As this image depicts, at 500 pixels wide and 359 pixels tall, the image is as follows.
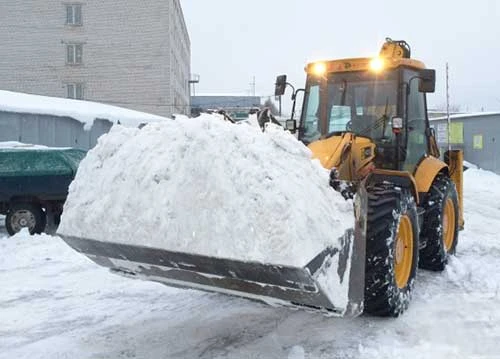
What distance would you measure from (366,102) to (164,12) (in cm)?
3540

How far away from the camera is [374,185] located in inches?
227

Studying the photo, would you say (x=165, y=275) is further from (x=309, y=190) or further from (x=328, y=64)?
(x=328, y=64)

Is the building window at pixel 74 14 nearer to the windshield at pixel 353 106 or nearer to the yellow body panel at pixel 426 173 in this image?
the windshield at pixel 353 106

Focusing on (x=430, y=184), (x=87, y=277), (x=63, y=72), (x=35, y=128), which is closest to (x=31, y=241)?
(x=87, y=277)

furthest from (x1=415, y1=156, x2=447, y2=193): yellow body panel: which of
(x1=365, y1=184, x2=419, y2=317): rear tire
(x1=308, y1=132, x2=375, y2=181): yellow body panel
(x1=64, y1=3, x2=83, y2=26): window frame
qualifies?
(x1=64, y1=3, x2=83, y2=26): window frame

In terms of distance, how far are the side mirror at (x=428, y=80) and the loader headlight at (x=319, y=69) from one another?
3.69 ft

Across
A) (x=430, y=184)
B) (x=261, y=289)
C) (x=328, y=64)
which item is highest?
(x=328, y=64)

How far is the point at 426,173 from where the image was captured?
6.89 m

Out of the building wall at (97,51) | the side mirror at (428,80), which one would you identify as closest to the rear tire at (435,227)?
the side mirror at (428,80)

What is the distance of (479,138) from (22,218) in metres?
20.3

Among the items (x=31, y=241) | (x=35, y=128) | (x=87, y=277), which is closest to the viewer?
(x=87, y=277)

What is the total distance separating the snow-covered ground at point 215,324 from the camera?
183 inches

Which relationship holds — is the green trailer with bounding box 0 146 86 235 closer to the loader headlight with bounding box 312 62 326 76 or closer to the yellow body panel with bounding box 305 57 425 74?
the loader headlight with bounding box 312 62 326 76

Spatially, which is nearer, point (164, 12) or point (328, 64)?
point (328, 64)
